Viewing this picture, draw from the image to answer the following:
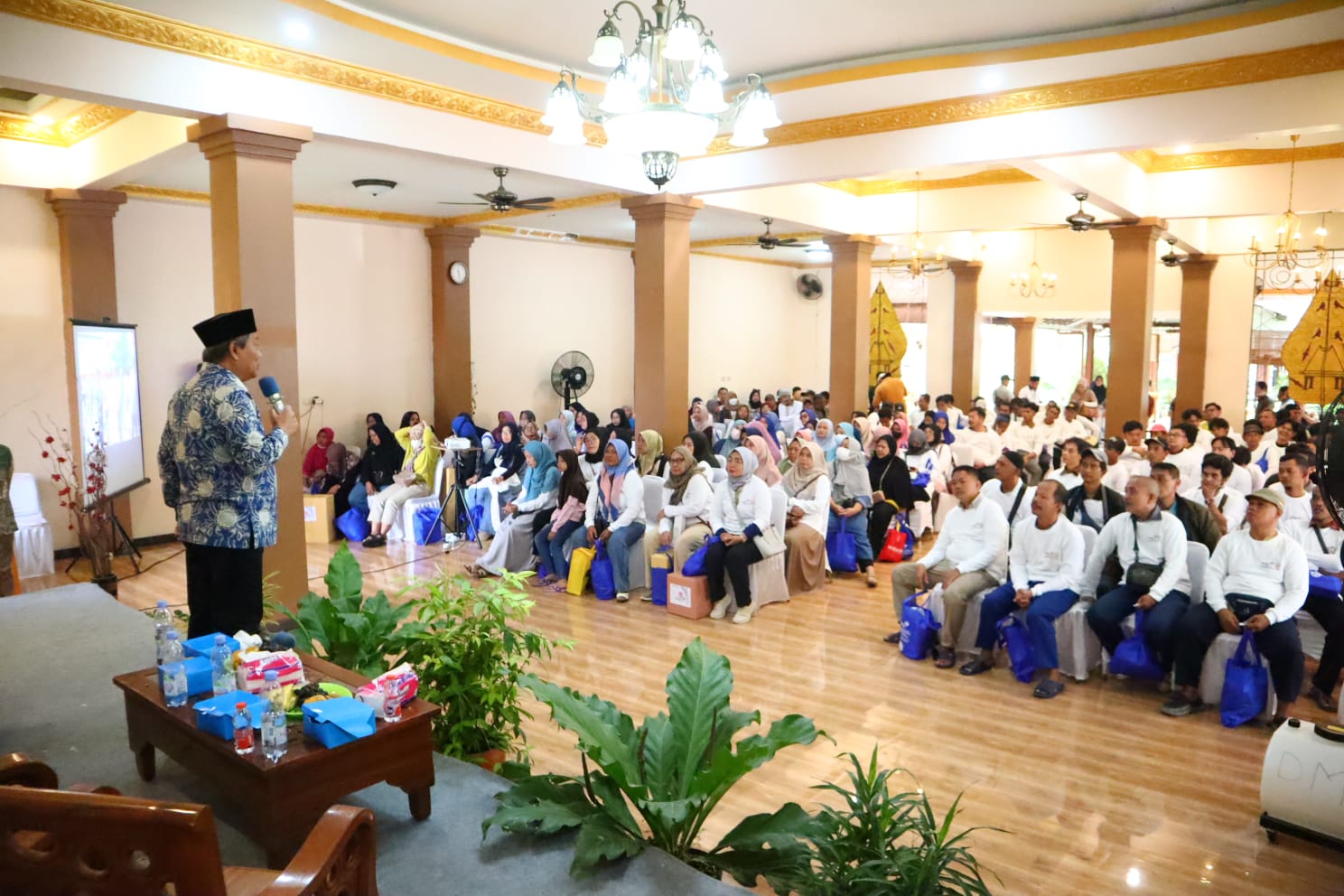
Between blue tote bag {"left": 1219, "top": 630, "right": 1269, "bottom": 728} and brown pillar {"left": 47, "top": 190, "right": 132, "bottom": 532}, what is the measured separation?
8.39 metres

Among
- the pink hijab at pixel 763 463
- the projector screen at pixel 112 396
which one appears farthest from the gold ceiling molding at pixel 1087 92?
the projector screen at pixel 112 396

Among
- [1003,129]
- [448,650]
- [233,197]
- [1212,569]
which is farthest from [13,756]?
[1003,129]

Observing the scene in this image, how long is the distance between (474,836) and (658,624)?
3.75 meters

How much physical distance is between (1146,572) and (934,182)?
6.53 meters

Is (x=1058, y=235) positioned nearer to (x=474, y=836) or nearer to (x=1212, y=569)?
(x=1212, y=569)

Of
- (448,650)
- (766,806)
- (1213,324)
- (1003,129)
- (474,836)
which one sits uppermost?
(1003,129)

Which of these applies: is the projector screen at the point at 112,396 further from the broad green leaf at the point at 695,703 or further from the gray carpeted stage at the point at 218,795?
the broad green leaf at the point at 695,703

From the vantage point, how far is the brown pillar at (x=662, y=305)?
805 cm

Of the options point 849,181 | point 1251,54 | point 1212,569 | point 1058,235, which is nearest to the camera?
point 1212,569

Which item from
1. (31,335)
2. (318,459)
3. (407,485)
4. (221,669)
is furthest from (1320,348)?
(31,335)

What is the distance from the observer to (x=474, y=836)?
2.55 meters

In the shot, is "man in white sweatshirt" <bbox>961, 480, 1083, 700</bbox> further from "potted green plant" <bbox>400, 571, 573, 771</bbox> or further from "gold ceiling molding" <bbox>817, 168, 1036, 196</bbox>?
"gold ceiling molding" <bbox>817, 168, 1036, 196</bbox>

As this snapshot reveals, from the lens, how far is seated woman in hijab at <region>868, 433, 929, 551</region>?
7.66m

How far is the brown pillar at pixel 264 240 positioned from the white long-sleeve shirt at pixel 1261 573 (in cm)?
485
